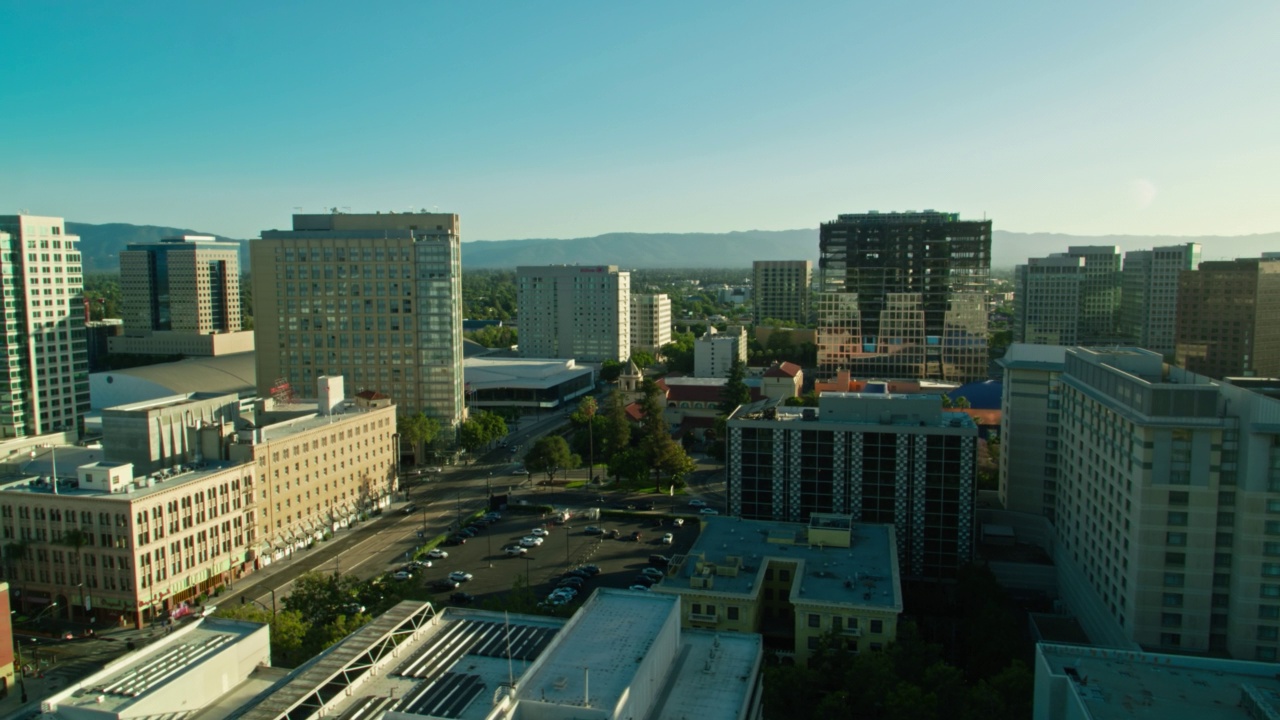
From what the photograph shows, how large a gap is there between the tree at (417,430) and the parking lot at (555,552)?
691 inches

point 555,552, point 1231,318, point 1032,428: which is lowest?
point 555,552

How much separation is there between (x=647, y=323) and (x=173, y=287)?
102 meters

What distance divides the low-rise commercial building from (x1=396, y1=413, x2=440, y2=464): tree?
40.0 metres

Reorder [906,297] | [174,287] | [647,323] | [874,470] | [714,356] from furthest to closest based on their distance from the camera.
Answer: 1. [174,287]
2. [647,323]
3. [714,356]
4. [906,297]
5. [874,470]

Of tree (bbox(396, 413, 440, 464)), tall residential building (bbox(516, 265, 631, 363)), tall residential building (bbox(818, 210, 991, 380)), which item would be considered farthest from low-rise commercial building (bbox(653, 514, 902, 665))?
tall residential building (bbox(516, 265, 631, 363))

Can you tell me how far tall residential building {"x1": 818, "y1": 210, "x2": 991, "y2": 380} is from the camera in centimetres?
12538

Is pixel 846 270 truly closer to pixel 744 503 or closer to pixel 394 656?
pixel 744 503

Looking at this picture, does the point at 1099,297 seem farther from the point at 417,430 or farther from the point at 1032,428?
the point at 417,430

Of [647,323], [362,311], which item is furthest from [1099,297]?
[362,311]

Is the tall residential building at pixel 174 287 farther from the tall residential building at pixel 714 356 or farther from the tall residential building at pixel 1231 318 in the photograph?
the tall residential building at pixel 1231 318

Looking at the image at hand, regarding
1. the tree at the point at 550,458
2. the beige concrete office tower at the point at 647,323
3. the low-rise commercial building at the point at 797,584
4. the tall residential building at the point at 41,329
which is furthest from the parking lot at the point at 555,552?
the beige concrete office tower at the point at 647,323

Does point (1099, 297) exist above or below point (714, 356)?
above

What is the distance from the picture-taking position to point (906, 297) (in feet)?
414

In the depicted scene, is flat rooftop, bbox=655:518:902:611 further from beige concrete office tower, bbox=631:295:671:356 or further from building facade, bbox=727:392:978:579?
beige concrete office tower, bbox=631:295:671:356
